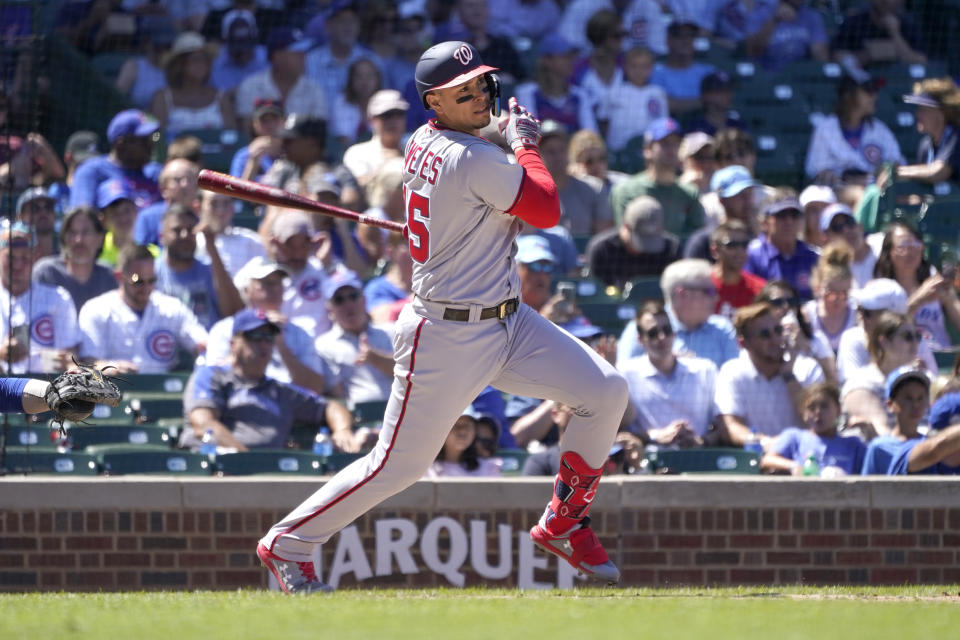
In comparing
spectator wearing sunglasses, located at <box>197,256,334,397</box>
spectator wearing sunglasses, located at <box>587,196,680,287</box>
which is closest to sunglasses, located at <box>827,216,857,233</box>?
spectator wearing sunglasses, located at <box>587,196,680,287</box>

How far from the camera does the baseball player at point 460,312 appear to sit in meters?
4.55

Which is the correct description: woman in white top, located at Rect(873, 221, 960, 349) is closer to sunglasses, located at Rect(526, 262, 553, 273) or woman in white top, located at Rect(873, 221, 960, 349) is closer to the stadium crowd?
the stadium crowd

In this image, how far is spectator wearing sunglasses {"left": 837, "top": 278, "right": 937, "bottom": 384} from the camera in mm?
7809

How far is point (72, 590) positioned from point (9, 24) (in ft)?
9.54

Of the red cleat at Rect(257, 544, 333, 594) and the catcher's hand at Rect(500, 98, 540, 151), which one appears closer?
the catcher's hand at Rect(500, 98, 540, 151)

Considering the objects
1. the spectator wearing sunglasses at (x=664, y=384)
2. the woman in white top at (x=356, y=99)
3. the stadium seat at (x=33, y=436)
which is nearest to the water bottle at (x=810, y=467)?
the spectator wearing sunglasses at (x=664, y=384)

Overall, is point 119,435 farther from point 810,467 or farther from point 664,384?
point 810,467

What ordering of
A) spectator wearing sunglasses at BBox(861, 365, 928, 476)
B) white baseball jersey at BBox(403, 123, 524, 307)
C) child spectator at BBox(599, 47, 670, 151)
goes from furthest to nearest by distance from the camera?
1. child spectator at BBox(599, 47, 670, 151)
2. spectator wearing sunglasses at BBox(861, 365, 928, 476)
3. white baseball jersey at BBox(403, 123, 524, 307)

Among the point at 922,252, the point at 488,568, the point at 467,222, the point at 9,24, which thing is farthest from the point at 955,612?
the point at 9,24

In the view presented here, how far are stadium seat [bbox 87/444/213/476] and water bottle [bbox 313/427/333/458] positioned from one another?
58 centimetres

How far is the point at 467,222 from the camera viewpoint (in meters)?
4.58

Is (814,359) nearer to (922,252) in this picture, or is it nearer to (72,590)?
(922,252)

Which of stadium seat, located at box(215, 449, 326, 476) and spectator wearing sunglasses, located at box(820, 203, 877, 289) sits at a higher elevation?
spectator wearing sunglasses, located at box(820, 203, 877, 289)

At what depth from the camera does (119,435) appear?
731cm
